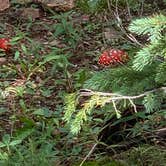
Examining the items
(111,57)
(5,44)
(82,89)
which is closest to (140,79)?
(82,89)

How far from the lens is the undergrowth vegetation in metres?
1.88

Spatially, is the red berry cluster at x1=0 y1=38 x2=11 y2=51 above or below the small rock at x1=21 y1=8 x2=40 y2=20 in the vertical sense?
below

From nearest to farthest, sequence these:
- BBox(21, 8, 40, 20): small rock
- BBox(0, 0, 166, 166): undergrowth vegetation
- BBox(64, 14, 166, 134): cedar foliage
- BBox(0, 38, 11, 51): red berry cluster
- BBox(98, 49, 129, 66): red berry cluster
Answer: BBox(64, 14, 166, 134): cedar foliage, BBox(0, 0, 166, 166): undergrowth vegetation, BBox(98, 49, 129, 66): red berry cluster, BBox(0, 38, 11, 51): red berry cluster, BBox(21, 8, 40, 20): small rock

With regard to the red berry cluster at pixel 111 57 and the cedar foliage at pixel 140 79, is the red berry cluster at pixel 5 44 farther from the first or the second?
the cedar foliage at pixel 140 79

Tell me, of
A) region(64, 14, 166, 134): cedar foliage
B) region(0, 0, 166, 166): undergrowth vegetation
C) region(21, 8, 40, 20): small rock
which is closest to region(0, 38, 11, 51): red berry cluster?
region(0, 0, 166, 166): undergrowth vegetation

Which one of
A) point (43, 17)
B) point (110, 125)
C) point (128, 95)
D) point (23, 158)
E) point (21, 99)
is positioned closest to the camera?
point (128, 95)

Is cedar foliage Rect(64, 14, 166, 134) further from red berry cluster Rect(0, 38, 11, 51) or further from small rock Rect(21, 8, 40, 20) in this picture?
small rock Rect(21, 8, 40, 20)

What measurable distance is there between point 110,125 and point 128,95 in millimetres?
1504

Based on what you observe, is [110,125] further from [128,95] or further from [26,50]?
[26,50]

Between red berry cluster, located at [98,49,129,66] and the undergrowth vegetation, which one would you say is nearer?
the undergrowth vegetation

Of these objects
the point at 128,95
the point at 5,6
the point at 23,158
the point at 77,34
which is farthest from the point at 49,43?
the point at 128,95

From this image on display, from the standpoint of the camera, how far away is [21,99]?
4.34m

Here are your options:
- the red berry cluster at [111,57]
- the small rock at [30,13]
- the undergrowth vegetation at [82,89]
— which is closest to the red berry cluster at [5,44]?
the undergrowth vegetation at [82,89]

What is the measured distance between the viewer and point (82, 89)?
1921 mm
